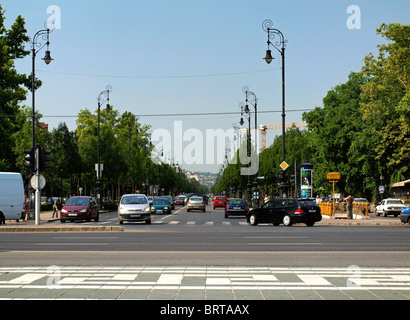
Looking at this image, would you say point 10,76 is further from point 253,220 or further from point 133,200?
point 253,220

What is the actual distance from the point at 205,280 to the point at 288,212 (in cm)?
2267

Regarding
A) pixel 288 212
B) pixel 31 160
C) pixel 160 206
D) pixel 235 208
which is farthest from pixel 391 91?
pixel 31 160

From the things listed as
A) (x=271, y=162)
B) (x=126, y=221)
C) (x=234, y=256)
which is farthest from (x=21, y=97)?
(x=271, y=162)

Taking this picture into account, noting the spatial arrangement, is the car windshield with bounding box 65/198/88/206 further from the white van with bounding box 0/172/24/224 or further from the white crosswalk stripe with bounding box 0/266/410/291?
the white crosswalk stripe with bounding box 0/266/410/291

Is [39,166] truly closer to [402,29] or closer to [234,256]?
[234,256]

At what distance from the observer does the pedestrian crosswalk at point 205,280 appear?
30.4 feet

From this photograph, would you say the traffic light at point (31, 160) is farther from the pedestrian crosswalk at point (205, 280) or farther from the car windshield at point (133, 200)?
the pedestrian crosswalk at point (205, 280)

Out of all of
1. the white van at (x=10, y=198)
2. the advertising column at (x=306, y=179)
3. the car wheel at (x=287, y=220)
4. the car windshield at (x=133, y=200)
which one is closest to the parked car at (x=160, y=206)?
the advertising column at (x=306, y=179)

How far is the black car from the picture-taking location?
32.5 meters

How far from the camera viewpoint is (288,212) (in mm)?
32750

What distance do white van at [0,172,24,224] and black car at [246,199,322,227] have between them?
13438mm

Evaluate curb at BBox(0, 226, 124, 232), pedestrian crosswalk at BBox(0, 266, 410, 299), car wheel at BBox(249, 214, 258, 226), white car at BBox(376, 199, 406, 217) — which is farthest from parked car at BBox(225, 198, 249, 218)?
pedestrian crosswalk at BBox(0, 266, 410, 299)

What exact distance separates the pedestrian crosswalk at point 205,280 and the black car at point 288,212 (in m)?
20.1
